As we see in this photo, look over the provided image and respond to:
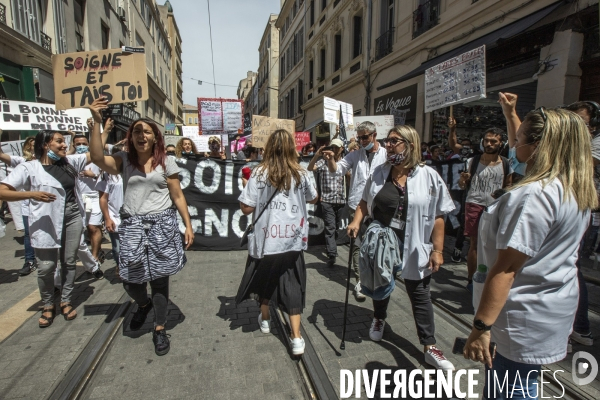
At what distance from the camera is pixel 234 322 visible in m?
3.48

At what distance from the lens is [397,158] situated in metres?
2.80

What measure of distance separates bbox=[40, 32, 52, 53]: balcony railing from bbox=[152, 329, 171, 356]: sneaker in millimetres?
14174

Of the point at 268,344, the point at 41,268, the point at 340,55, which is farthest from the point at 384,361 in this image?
the point at 340,55

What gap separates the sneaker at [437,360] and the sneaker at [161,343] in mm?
2174

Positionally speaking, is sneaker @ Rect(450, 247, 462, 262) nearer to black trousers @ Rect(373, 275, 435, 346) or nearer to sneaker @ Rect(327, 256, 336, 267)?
sneaker @ Rect(327, 256, 336, 267)

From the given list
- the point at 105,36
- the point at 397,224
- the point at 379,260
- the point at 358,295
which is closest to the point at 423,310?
the point at 379,260

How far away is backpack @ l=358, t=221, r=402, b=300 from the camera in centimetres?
272

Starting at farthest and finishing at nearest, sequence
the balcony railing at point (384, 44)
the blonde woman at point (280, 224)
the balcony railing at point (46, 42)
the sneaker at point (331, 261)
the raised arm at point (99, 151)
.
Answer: the balcony railing at point (384, 44), the balcony railing at point (46, 42), the sneaker at point (331, 261), the blonde woman at point (280, 224), the raised arm at point (99, 151)

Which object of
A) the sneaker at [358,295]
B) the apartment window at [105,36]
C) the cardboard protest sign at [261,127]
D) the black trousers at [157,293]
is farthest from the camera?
the apartment window at [105,36]

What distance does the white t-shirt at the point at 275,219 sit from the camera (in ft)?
9.49

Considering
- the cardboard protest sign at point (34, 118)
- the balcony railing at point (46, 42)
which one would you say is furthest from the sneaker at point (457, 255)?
the balcony railing at point (46, 42)

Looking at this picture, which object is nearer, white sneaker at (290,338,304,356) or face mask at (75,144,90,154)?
white sneaker at (290,338,304,356)

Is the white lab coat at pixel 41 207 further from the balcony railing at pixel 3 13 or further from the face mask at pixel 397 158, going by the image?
the balcony railing at pixel 3 13

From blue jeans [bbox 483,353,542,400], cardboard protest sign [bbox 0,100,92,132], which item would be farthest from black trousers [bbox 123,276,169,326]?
cardboard protest sign [bbox 0,100,92,132]
